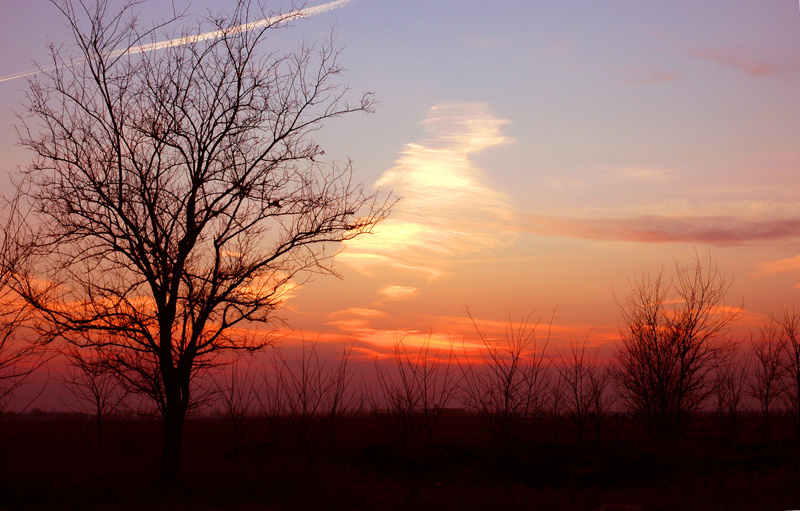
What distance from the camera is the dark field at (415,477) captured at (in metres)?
11.9

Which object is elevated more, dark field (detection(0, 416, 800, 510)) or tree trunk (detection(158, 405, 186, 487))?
tree trunk (detection(158, 405, 186, 487))

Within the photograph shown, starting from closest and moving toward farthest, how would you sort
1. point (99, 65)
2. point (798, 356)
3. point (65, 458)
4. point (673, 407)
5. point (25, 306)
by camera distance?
point (25, 306)
point (99, 65)
point (65, 458)
point (673, 407)
point (798, 356)

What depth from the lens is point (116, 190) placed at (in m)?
11.9

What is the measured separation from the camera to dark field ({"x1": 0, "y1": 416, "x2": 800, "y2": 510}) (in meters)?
11.9

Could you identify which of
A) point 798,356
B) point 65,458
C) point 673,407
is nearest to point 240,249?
point 65,458

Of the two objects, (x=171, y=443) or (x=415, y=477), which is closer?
(x=171, y=443)

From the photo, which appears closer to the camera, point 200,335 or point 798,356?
point 200,335

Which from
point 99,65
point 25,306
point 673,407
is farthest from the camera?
point 673,407

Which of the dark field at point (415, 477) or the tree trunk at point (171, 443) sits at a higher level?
the tree trunk at point (171, 443)

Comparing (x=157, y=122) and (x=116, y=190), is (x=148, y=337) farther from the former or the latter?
(x=157, y=122)

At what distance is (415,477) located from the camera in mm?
15430

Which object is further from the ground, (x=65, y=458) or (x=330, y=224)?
(x=330, y=224)

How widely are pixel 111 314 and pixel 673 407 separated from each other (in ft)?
51.7

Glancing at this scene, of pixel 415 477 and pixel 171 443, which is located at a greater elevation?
pixel 171 443
